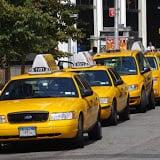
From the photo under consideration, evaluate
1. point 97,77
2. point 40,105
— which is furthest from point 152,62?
point 40,105

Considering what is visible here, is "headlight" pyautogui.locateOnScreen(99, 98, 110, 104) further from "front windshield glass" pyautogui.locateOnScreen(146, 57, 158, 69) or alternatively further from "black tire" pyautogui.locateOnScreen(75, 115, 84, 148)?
"front windshield glass" pyautogui.locateOnScreen(146, 57, 158, 69)

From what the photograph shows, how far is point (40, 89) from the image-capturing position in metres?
13.9

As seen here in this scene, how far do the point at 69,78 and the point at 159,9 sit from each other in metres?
58.7

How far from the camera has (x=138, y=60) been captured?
22.1m

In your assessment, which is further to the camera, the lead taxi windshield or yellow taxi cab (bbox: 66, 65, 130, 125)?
yellow taxi cab (bbox: 66, 65, 130, 125)

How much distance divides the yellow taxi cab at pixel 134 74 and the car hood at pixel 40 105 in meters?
8.19

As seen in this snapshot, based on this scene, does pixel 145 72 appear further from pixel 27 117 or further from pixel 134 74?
pixel 27 117

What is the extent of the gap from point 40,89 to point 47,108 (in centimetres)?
129

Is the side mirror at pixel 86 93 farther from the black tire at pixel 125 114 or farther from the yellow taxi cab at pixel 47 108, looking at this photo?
the black tire at pixel 125 114

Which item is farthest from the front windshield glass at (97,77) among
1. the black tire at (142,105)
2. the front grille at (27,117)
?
the front grille at (27,117)

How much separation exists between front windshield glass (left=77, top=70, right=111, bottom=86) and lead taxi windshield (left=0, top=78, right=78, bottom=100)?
435 cm

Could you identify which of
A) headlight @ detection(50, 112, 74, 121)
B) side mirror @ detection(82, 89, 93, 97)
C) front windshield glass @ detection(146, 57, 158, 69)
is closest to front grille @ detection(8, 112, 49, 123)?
headlight @ detection(50, 112, 74, 121)

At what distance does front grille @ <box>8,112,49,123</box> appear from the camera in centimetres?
1260

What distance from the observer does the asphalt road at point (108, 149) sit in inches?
A: 472
